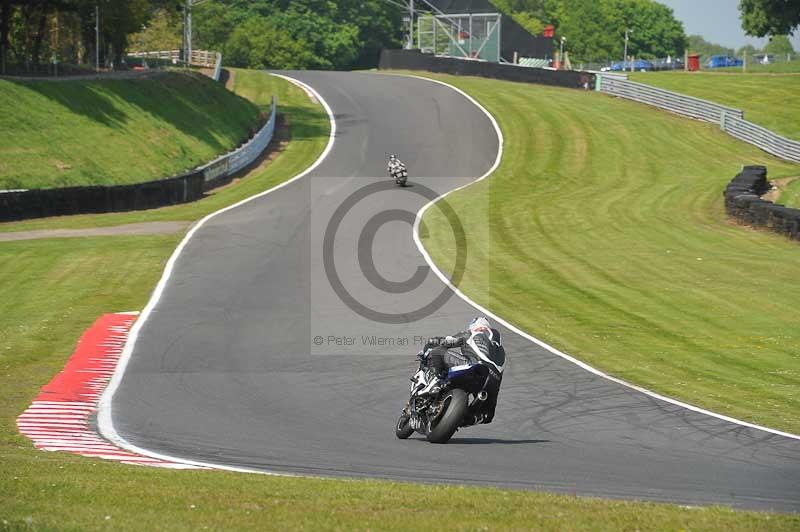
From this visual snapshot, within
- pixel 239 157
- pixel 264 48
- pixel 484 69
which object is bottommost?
pixel 239 157

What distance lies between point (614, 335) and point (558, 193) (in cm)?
2160

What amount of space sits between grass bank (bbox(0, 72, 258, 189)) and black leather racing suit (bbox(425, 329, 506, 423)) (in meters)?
28.6

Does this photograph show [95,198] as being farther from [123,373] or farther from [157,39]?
[157,39]

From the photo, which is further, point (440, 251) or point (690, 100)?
point (690, 100)

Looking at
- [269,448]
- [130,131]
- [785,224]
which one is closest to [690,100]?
[785,224]

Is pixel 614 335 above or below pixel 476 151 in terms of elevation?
below

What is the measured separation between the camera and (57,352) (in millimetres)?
18312

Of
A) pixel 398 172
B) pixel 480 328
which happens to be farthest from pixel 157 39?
pixel 480 328

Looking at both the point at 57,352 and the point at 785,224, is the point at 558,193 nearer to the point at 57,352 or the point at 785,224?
the point at 785,224

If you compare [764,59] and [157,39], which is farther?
[764,59]

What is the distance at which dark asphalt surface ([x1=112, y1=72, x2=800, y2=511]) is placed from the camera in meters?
11.1

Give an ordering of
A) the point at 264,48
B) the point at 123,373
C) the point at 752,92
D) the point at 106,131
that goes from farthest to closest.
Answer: the point at 264,48 → the point at 752,92 → the point at 106,131 → the point at 123,373

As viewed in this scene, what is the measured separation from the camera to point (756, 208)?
33.4 metres

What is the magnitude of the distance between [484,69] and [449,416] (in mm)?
60713
